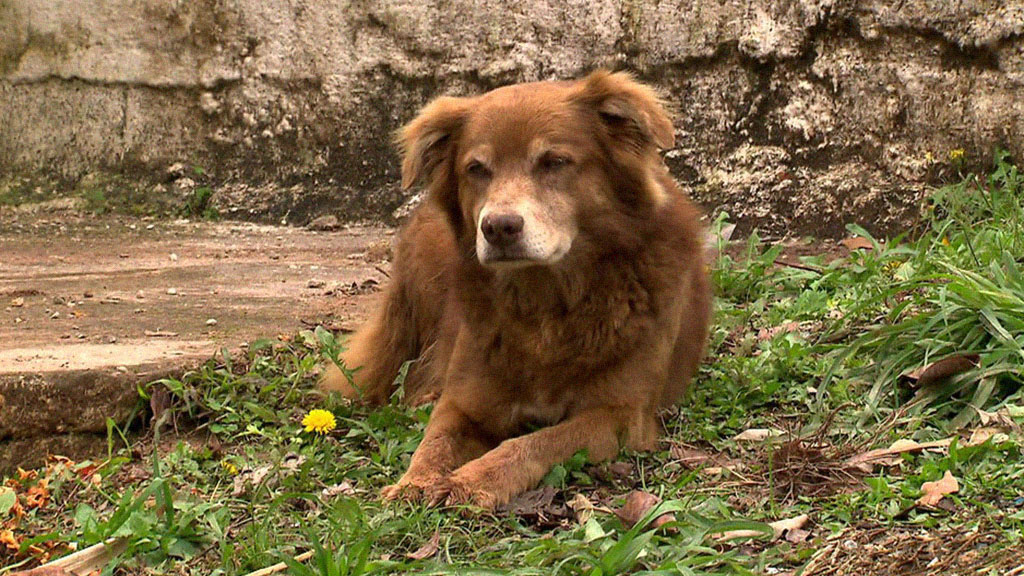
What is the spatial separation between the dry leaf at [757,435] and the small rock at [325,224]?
3947mm

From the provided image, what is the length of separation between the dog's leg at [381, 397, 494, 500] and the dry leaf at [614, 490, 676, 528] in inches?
20.2

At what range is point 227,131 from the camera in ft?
25.0

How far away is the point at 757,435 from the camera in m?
3.80

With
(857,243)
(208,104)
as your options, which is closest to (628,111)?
(857,243)

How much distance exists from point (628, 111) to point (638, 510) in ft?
4.36

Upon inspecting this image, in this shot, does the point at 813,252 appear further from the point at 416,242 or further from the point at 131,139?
the point at 131,139

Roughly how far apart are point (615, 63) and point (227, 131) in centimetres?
249

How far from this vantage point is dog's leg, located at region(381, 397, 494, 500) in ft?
10.9

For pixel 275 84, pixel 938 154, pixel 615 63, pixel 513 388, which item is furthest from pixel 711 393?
pixel 275 84

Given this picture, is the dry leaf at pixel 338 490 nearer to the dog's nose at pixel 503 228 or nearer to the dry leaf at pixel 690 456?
the dog's nose at pixel 503 228

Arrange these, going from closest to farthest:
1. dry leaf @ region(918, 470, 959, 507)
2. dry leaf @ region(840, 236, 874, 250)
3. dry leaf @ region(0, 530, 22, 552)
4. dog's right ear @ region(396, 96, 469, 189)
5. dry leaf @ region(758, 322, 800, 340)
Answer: dry leaf @ region(918, 470, 959, 507)
dry leaf @ region(0, 530, 22, 552)
dog's right ear @ region(396, 96, 469, 189)
dry leaf @ region(758, 322, 800, 340)
dry leaf @ region(840, 236, 874, 250)

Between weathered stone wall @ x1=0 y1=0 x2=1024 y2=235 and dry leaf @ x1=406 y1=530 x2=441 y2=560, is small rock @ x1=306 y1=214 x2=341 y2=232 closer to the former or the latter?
weathered stone wall @ x1=0 y1=0 x2=1024 y2=235

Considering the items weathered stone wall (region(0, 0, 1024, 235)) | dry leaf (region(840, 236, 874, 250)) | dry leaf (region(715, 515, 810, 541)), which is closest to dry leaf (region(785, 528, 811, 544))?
dry leaf (region(715, 515, 810, 541))

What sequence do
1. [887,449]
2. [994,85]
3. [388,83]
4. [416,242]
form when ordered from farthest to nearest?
[388,83] < [994,85] < [416,242] < [887,449]
